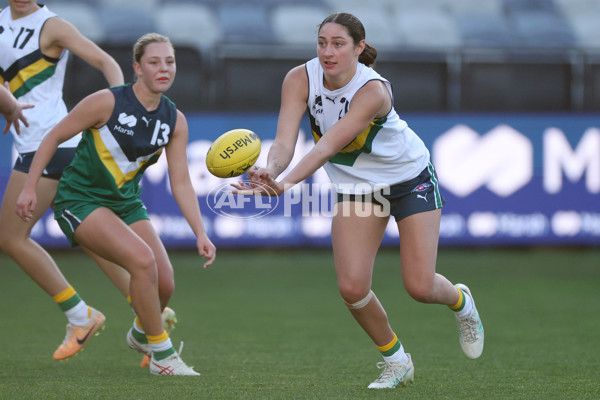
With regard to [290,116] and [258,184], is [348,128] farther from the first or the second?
[258,184]

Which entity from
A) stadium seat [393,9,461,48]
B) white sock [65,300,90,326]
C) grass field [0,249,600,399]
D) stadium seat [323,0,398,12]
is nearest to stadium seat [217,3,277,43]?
stadium seat [323,0,398,12]

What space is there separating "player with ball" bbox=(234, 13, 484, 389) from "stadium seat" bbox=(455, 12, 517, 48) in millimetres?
9629

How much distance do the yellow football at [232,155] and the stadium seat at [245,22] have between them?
357 inches

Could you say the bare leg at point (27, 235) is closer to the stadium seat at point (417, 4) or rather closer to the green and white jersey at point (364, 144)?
the green and white jersey at point (364, 144)

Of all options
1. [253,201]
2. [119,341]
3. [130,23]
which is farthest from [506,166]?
[119,341]

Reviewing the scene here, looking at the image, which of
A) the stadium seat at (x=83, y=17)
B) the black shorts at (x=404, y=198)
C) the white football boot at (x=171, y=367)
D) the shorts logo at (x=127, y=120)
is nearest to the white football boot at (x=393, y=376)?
the black shorts at (x=404, y=198)

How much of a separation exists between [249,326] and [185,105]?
592cm

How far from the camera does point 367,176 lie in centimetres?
509

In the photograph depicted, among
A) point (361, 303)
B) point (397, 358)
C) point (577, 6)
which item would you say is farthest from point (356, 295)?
point (577, 6)

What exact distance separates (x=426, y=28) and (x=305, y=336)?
28.3 feet

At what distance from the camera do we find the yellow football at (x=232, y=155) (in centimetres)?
477

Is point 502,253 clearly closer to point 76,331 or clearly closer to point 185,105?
point 185,105

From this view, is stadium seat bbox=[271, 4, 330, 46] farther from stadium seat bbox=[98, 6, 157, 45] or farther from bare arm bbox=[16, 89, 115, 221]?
bare arm bbox=[16, 89, 115, 221]

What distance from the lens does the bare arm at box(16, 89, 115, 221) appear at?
516cm
